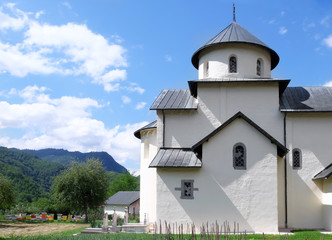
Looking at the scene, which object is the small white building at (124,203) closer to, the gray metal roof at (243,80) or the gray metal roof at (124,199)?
the gray metal roof at (124,199)

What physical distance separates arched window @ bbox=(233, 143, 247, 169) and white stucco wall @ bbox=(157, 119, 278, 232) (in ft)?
0.56

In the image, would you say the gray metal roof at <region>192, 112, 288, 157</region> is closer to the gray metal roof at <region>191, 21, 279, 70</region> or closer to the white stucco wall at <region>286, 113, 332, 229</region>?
the white stucco wall at <region>286, 113, 332, 229</region>

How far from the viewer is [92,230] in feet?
56.4

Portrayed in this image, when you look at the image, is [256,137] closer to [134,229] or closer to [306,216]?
[306,216]

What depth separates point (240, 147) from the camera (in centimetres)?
1597

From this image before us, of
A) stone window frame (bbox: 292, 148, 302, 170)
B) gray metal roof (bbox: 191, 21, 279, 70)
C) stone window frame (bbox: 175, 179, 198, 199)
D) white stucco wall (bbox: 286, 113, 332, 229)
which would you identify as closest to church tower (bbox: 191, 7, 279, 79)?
gray metal roof (bbox: 191, 21, 279, 70)

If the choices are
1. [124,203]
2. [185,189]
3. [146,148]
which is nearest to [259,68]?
[185,189]

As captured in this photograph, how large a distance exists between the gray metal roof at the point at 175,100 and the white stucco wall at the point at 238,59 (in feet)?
6.06

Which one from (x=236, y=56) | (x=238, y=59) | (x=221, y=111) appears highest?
(x=236, y=56)

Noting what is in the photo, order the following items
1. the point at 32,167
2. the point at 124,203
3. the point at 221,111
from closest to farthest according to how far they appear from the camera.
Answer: the point at 221,111, the point at 124,203, the point at 32,167

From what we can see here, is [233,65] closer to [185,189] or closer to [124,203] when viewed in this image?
[185,189]

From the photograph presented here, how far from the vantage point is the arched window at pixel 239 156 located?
15.9 m

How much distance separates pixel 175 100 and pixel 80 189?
16236 mm

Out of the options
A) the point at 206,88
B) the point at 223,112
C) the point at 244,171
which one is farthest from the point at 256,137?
the point at 206,88
